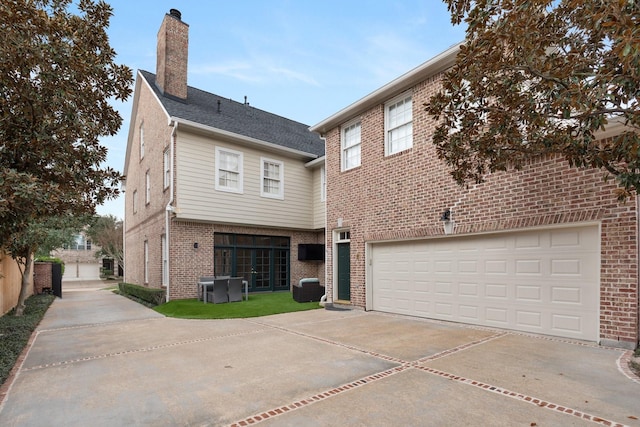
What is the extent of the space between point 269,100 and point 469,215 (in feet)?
59.1

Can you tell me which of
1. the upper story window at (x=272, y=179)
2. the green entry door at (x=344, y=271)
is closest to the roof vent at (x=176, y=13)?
the upper story window at (x=272, y=179)

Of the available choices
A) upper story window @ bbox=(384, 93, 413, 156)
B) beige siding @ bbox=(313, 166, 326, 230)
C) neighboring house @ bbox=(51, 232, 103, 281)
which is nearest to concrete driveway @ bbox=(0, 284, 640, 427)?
upper story window @ bbox=(384, 93, 413, 156)

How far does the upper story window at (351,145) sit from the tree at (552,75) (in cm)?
591

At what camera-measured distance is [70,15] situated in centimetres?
532

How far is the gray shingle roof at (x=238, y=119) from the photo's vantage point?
44.7 ft

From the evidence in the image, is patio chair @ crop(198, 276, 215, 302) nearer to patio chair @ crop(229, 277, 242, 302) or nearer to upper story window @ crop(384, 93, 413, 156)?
patio chair @ crop(229, 277, 242, 302)

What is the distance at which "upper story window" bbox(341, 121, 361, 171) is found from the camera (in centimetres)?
1108

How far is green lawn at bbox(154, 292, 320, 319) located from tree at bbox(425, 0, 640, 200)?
7103 mm

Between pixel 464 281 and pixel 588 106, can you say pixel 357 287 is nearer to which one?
pixel 464 281

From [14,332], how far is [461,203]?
10.0 meters

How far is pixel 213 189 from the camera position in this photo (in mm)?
12969

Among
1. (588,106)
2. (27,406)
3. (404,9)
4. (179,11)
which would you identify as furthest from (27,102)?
(179,11)

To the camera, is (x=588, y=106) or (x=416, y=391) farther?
(x=416, y=391)

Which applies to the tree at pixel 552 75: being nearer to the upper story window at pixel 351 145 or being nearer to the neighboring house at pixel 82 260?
the upper story window at pixel 351 145
